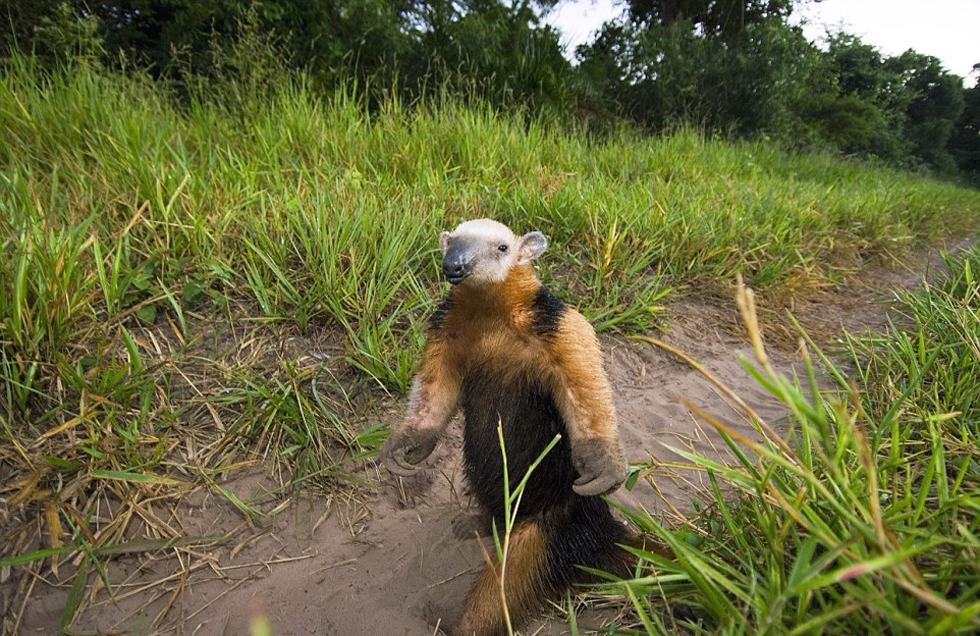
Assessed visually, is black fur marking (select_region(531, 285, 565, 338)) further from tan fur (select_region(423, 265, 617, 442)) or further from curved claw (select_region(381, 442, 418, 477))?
curved claw (select_region(381, 442, 418, 477))

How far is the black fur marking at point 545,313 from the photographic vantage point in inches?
63.8

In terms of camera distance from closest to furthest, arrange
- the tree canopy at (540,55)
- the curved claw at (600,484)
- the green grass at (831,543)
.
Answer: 1. the green grass at (831,543)
2. the curved claw at (600,484)
3. the tree canopy at (540,55)

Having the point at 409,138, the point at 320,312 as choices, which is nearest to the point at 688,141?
the point at 409,138

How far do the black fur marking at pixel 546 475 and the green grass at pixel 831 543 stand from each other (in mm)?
213

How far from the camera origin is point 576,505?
166 centimetres

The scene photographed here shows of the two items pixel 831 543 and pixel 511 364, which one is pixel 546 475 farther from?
pixel 831 543

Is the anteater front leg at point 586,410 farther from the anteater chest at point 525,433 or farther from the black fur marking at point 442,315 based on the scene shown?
the black fur marking at point 442,315

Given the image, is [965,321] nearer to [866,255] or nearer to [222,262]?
[866,255]

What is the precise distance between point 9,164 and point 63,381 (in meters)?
2.10

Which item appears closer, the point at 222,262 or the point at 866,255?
the point at 222,262

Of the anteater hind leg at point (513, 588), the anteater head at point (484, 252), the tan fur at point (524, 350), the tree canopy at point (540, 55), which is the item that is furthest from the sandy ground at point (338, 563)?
the tree canopy at point (540, 55)

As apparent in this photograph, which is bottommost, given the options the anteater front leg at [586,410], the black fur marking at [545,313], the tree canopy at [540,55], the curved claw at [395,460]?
the curved claw at [395,460]

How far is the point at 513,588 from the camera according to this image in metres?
1.55

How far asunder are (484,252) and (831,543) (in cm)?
112
